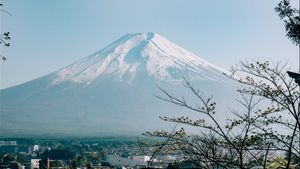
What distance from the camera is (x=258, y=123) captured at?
7156 mm

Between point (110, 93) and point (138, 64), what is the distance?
16.9 m

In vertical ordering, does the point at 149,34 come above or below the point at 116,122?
above

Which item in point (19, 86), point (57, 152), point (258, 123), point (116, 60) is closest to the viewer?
point (258, 123)

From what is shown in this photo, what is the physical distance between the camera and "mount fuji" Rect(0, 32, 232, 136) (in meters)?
154

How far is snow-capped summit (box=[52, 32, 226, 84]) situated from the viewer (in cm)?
16400

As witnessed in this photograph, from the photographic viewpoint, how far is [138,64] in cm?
16938

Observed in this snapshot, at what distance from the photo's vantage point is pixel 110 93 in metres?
158

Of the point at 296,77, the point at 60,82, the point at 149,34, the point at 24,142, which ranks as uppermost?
the point at 149,34

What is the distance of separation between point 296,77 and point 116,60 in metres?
160

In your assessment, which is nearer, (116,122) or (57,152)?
(57,152)

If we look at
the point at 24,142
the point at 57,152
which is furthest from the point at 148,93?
the point at 57,152

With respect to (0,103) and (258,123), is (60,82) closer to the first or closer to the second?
(0,103)

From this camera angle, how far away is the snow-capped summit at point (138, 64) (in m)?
164

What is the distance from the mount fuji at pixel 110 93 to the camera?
153625 mm
